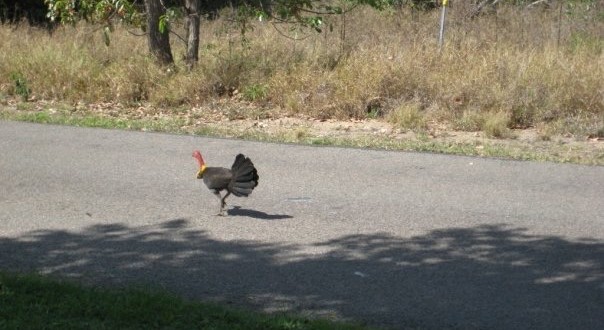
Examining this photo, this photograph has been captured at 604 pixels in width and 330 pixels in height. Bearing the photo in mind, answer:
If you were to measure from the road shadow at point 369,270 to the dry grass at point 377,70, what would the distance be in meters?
5.28

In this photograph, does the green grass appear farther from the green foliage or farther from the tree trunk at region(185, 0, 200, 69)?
the tree trunk at region(185, 0, 200, 69)

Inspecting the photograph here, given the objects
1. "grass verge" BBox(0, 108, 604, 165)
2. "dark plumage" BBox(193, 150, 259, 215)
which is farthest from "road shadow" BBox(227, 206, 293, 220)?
"grass verge" BBox(0, 108, 604, 165)

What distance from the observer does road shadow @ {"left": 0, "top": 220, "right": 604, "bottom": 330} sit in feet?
19.2

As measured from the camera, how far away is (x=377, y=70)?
45.2 ft

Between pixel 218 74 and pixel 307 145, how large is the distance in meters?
3.93

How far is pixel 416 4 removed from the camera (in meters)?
19.3

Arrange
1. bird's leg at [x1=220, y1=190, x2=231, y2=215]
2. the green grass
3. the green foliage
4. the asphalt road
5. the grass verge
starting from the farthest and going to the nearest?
the green foliage, the grass verge, bird's leg at [x1=220, y1=190, x2=231, y2=215], the asphalt road, the green grass

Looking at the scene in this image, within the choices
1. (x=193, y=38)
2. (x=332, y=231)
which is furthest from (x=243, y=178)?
(x=193, y=38)

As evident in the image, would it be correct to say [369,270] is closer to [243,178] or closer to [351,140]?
[243,178]

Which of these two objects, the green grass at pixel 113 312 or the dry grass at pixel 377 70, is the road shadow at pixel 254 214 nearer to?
the green grass at pixel 113 312

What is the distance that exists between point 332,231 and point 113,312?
8.89 ft

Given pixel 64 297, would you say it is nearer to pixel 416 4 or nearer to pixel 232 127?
pixel 232 127

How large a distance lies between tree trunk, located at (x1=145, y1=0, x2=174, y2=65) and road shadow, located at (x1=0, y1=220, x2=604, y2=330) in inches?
333

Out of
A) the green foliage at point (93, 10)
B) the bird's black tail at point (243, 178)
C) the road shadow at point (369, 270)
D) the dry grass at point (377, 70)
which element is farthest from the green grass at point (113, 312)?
the green foliage at point (93, 10)
